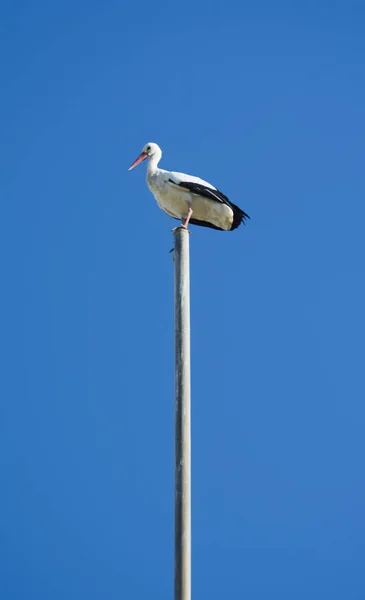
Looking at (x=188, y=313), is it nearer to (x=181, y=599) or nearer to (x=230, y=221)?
(x=181, y=599)

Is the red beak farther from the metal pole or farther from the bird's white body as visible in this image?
the metal pole

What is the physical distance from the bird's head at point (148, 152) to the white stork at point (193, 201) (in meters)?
0.74

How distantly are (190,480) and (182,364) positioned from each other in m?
0.54

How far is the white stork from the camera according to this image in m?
9.76

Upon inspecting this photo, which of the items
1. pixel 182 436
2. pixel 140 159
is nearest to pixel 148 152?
pixel 140 159

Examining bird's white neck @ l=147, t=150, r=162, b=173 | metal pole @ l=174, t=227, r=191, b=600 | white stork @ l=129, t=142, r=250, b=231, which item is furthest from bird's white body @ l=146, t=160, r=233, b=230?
metal pole @ l=174, t=227, r=191, b=600

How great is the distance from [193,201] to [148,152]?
5.15 feet

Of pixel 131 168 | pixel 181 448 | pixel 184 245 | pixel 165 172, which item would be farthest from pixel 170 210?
pixel 181 448

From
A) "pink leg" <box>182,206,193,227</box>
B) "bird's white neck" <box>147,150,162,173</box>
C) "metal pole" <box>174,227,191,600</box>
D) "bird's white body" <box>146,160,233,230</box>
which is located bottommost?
"metal pole" <box>174,227,191,600</box>

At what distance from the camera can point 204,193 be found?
970 cm

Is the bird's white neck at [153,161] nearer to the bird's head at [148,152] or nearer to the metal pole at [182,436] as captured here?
the bird's head at [148,152]

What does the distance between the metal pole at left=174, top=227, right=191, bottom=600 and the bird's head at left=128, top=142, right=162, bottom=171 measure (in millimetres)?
6561

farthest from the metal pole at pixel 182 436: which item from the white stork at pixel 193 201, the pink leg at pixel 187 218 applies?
the white stork at pixel 193 201

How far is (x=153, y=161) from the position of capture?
35.6 feet
